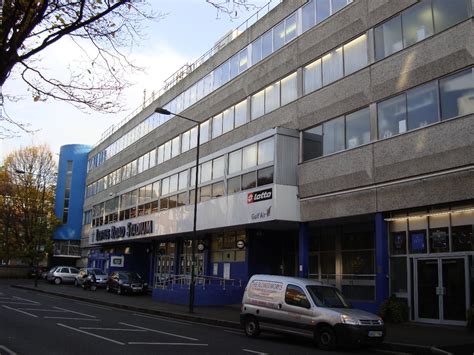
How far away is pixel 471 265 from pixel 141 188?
29814mm

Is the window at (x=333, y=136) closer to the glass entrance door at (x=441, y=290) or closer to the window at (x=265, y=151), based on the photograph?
the window at (x=265, y=151)

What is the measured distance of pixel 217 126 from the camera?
3225cm

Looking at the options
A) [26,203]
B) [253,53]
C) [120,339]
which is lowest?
[120,339]

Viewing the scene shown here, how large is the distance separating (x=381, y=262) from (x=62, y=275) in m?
35.2

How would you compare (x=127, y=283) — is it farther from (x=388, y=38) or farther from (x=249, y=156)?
(x=388, y=38)

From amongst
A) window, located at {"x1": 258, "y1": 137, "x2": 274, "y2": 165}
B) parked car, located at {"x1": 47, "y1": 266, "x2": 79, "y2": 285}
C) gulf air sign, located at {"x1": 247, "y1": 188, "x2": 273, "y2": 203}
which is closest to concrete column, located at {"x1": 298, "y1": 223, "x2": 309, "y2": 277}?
gulf air sign, located at {"x1": 247, "y1": 188, "x2": 273, "y2": 203}

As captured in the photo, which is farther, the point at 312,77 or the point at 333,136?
the point at 312,77

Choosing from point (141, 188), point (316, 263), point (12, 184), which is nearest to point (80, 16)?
point (316, 263)

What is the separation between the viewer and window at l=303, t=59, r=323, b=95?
23844mm

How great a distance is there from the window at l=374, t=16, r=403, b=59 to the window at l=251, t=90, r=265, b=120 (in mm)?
8351

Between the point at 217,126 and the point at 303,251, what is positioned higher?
the point at 217,126

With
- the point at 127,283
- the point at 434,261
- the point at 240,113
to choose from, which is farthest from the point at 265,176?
the point at 127,283

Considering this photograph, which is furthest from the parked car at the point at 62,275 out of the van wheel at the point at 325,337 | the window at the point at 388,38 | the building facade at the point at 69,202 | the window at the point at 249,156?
the van wheel at the point at 325,337

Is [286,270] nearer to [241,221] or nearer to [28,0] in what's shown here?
[241,221]
